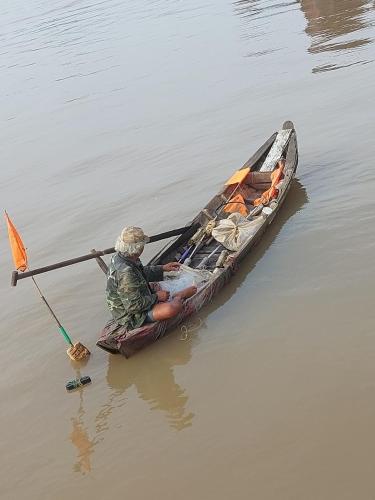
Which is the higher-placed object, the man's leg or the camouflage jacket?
the camouflage jacket

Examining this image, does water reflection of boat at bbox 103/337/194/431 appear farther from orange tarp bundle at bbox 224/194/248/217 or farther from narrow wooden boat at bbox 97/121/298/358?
orange tarp bundle at bbox 224/194/248/217

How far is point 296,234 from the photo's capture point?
29.3ft

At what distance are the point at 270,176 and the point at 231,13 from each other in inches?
648

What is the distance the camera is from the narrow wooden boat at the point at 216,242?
6977 millimetres

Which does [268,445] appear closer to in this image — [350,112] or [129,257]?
[129,257]

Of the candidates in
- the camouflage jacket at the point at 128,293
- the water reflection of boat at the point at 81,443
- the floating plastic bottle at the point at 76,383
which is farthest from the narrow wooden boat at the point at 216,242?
the water reflection of boat at the point at 81,443

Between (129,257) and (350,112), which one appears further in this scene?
(350,112)

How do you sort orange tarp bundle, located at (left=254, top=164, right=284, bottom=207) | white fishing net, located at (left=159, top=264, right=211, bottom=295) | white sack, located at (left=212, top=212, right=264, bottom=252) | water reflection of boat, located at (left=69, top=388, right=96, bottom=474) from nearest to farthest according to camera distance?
water reflection of boat, located at (left=69, top=388, right=96, bottom=474) < white fishing net, located at (left=159, top=264, right=211, bottom=295) < white sack, located at (left=212, top=212, right=264, bottom=252) < orange tarp bundle, located at (left=254, top=164, right=284, bottom=207)

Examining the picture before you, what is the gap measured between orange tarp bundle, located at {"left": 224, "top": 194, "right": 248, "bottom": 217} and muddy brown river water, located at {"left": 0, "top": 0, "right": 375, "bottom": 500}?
0.69 m

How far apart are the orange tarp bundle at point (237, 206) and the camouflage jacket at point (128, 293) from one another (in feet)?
9.60

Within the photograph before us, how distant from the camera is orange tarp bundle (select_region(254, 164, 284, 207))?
9.46 meters

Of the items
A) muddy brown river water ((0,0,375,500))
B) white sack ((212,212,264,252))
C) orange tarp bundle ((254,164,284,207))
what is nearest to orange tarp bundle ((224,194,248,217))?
orange tarp bundle ((254,164,284,207))

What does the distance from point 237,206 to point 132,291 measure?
3352 mm

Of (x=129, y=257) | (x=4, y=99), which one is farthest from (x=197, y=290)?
(x=4, y=99)
